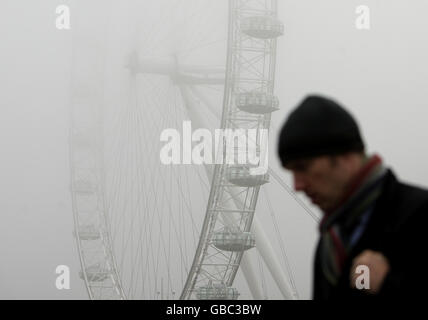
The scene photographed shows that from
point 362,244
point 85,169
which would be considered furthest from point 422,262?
point 85,169

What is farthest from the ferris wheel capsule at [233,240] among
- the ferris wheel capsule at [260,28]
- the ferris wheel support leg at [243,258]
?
the ferris wheel capsule at [260,28]

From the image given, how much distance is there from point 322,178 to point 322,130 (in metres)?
0.09

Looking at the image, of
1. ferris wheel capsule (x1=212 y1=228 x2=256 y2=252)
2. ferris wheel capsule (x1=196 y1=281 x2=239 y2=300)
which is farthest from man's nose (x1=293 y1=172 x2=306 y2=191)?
ferris wheel capsule (x1=196 y1=281 x2=239 y2=300)

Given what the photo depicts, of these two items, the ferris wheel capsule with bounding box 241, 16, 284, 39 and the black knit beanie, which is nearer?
the black knit beanie

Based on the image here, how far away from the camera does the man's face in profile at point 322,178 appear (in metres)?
1.51

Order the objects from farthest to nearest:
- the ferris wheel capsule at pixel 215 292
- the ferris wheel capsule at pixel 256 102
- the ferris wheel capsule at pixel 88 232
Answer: the ferris wheel capsule at pixel 88 232 → the ferris wheel capsule at pixel 215 292 → the ferris wheel capsule at pixel 256 102

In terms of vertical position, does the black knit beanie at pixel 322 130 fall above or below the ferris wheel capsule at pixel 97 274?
above

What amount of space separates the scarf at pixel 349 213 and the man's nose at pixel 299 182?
0.26ft

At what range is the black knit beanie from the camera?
58.9 inches

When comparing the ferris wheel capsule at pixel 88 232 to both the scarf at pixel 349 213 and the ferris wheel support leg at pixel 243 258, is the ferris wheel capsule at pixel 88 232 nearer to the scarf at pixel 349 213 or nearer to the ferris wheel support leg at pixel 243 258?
the ferris wheel support leg at pixel 243 258

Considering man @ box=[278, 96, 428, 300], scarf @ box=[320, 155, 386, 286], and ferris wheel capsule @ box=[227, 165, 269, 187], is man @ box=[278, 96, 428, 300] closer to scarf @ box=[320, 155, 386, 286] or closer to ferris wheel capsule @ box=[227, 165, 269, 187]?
scarf @ box=[320, 155, 386, 286]

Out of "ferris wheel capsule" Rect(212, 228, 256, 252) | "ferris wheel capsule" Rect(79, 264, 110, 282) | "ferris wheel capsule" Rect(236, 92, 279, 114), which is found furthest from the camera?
"ferris wheel capsule" Rect(79, 264, 110, 282)

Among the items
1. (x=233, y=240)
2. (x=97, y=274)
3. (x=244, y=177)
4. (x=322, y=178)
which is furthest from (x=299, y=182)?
(x=97, y=274)

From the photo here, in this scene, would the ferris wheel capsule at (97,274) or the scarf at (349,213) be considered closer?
the scarf at (349,213)
